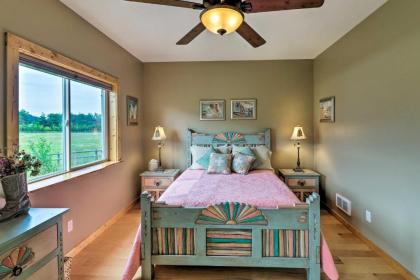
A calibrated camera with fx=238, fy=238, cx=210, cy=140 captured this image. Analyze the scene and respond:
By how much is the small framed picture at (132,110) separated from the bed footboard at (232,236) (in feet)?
7.30

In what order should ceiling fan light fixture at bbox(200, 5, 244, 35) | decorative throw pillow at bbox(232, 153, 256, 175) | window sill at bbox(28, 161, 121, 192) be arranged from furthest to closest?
decorative throw pillow at bbox(232, 153, 256, 175) < window sill at bbox(28, 161, 121, 192) < ceiling fan light fixture at bbox(200, 5, 244, 35)

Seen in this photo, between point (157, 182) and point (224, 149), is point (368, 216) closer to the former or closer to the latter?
point (224, 149)

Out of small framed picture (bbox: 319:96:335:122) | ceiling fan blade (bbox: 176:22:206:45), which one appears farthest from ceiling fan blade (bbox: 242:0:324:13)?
small framed picture (bbox: 319:96:335:122)

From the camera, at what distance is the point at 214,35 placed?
322 centimetres

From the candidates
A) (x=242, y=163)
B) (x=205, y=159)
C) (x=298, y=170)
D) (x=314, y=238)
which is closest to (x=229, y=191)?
(x=314, y=238)

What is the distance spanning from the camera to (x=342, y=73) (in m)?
3.31

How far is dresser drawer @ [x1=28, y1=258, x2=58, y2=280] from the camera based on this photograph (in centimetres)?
139

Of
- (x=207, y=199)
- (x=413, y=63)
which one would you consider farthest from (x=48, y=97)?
(x=413, y=63)

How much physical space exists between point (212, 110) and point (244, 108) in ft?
1.97

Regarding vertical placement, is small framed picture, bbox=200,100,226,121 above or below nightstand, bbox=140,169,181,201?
above

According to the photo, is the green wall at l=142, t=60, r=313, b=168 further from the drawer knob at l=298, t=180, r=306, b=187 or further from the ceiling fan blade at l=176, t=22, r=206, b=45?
the ceiling fan blade at l=176, t=22, r=206, b=45

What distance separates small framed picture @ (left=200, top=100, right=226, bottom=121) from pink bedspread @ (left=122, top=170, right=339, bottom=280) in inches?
54.8

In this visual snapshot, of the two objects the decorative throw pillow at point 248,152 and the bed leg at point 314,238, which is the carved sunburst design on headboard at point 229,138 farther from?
the bed leg at point 314,238

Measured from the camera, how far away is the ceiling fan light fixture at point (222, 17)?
5.11 feet
